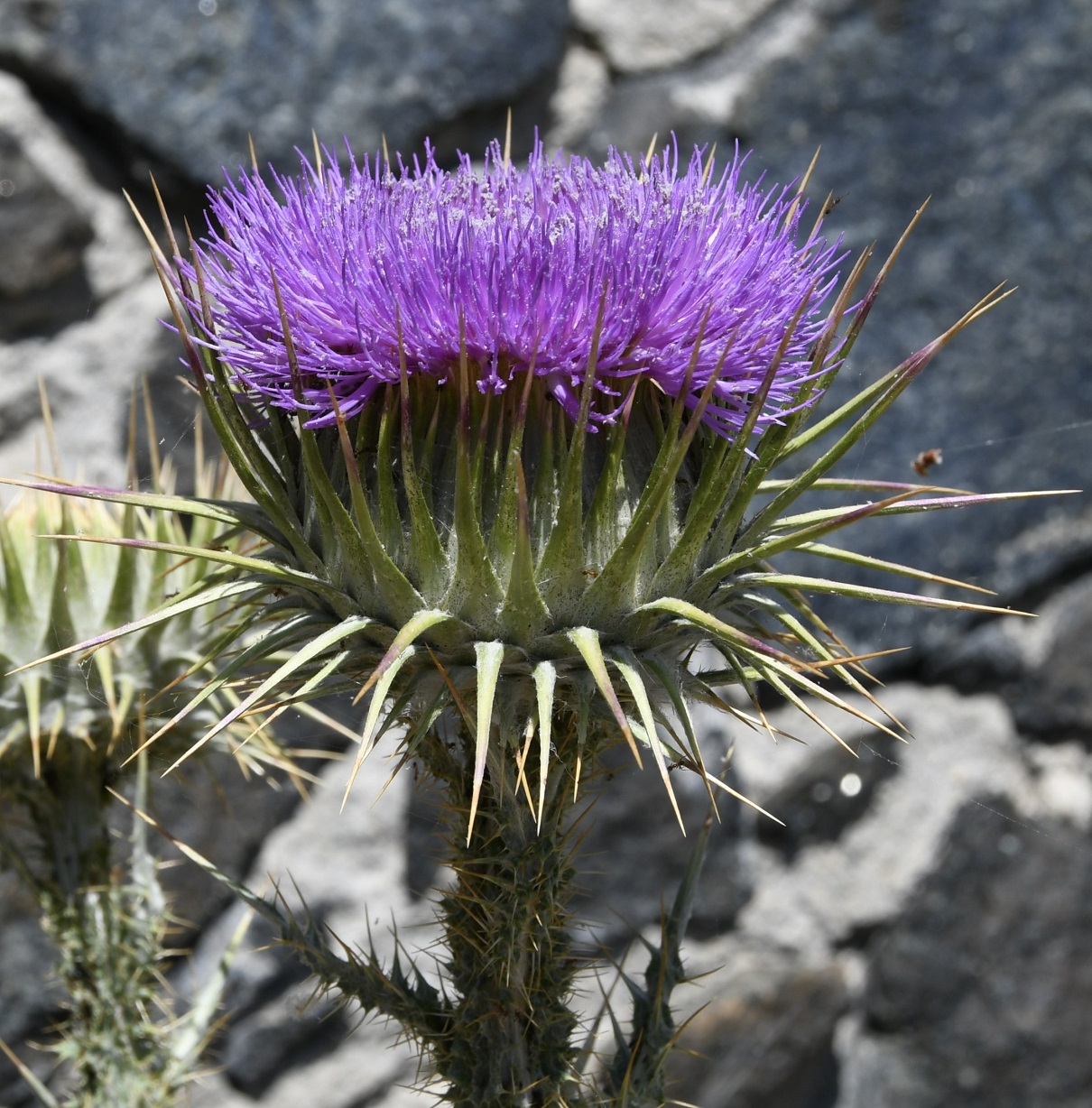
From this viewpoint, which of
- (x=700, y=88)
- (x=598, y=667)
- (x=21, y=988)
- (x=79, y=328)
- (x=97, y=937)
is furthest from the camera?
(x=700, y=88)

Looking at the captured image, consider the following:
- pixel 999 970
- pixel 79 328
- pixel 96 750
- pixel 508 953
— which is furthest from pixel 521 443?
pixel 999 970

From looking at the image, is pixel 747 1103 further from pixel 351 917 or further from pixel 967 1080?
pixel 351 917

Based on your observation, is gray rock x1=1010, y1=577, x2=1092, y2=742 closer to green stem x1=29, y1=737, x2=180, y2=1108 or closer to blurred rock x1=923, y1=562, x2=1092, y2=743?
blurred rock x1=923, y1=562, x2=1092, y2=743

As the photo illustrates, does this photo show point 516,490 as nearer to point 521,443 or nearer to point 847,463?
point 521,443

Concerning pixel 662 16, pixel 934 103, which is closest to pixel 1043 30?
pixel 934 103

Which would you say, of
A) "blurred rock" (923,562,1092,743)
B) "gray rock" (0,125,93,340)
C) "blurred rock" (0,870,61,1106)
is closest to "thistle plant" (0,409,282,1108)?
"blurred rock" (0,870,61,1106)

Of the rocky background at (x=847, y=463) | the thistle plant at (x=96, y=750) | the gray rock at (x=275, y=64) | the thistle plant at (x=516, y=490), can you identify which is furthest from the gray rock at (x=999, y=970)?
the gray rock at (x=275, y=64)
